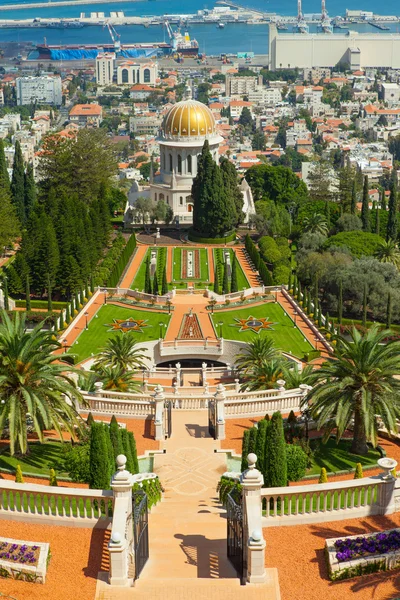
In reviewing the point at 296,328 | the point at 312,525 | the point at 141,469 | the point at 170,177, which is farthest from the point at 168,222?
the point at 312,525

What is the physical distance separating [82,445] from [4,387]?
3432 millimetres

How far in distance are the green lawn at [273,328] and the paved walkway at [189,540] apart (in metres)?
28.4

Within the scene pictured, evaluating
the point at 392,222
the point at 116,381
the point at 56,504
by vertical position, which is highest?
the point at 56,504

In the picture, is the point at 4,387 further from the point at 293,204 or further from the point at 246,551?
the point at 293,204

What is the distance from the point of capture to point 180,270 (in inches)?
3691

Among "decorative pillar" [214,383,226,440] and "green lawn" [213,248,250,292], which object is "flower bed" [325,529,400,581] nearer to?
"decorative pillar" [214,383,226,440]

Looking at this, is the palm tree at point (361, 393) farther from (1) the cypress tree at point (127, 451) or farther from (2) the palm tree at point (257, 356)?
(2) the palm tree at point (257, 356)

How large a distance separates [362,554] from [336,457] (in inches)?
393

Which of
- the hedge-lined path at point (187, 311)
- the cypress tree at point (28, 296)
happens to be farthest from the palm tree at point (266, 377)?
the cypress tree at point (28, 296)

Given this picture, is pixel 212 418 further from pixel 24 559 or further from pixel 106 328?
pixel 106 328

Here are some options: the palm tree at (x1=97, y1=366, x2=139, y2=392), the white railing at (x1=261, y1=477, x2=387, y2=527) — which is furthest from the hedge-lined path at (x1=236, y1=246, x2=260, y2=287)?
the white railing at (x1=261, y1=477, x2=387, y2=527)

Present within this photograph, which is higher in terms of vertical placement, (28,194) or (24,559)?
(24,559)

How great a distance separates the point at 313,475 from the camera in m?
36.8

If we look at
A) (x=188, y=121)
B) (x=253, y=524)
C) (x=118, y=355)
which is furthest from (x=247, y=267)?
(x=253, y=524)
